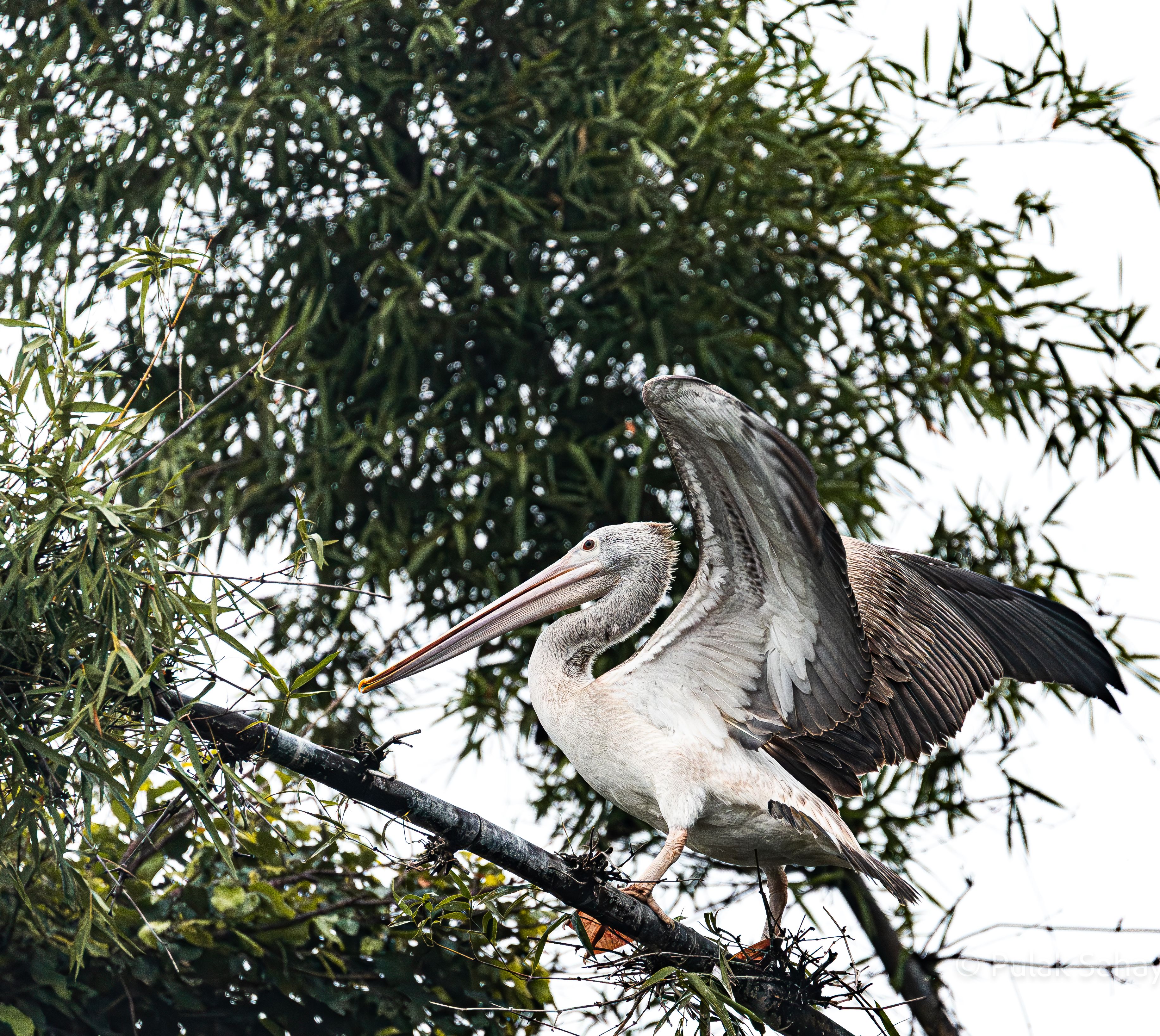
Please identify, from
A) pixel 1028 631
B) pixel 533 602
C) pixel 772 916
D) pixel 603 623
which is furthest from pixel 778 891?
pixel 1028 631

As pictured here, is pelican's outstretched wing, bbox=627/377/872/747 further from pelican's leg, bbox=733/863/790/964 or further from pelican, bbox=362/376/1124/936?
pelican's leg, bbox=733/863/790/964

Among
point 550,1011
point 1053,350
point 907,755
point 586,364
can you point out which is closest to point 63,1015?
point 550,1011

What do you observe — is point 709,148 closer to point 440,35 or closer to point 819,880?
point 440,35

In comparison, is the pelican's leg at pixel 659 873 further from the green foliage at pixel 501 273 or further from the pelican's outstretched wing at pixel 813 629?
the green foliage at pixel 501 273

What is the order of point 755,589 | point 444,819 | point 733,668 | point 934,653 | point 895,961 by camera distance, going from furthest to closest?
point 895,961 → point 934,653 → point 733,668 → point 755,589 → point 444,819

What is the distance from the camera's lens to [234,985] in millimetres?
2928

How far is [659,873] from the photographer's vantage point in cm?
209

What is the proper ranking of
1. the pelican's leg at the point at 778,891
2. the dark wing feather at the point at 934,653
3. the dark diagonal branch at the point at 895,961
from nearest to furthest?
the pelican's leg at the point at 778,891 → the dark wing feather at the point at 934,653 → the dark diagonal branch at the point at 895,961

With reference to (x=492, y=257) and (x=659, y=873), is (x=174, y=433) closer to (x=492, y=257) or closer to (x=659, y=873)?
(x=659, y=873)

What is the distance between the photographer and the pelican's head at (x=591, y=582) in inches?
101

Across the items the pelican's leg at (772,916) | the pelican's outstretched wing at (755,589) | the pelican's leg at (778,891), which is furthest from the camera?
the pelican's leg at (778,891)

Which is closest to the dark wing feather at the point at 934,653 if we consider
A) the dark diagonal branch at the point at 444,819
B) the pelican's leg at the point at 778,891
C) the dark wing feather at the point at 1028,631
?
the dark wing feather at the point at 1028,631

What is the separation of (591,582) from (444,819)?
86 cm

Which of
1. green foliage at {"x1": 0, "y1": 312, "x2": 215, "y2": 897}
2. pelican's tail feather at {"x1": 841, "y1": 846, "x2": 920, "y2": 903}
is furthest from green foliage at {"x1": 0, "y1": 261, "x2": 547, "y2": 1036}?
pelican's tail feather at {"x1": 841, "y1": 846, "x2": 920, "y2": 903}
